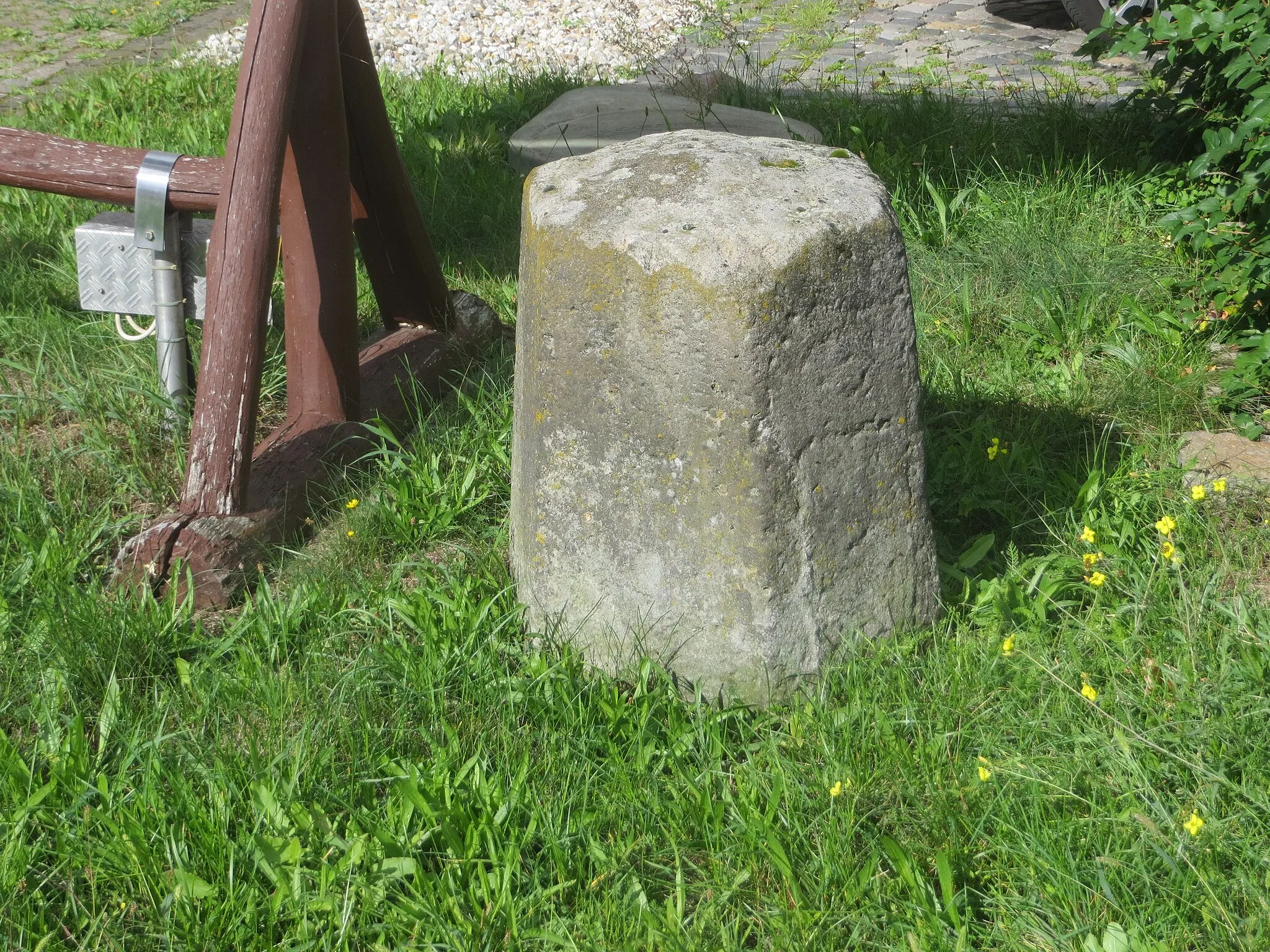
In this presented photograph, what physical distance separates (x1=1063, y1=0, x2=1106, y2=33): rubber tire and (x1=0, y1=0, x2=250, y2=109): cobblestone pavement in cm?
588

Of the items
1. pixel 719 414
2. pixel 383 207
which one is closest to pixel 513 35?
pixel 383 207

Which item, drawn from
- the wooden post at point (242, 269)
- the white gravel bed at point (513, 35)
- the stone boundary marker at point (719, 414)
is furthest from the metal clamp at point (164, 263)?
the white gravel bed at point (513, 35)

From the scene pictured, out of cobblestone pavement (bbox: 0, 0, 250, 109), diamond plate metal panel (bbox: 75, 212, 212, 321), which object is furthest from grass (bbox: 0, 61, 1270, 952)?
cobblestone pavement (bbox: 0, 0, 250, 109)

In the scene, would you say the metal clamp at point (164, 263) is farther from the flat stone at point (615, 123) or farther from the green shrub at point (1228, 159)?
the green shrub at point (1228, 159)

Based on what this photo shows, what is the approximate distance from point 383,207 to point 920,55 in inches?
185

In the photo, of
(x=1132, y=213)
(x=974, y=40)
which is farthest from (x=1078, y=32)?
(x=1132, y=213)

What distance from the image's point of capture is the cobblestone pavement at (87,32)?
715 cm

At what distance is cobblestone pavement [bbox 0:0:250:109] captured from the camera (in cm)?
Answer: 715

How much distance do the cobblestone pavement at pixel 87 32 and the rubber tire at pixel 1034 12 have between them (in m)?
5.69

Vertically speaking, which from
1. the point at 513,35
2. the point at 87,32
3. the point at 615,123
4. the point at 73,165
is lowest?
the point at 87,32

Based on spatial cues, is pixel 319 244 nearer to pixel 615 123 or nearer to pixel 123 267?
pixel 123 267

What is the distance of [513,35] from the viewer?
8.04 metres

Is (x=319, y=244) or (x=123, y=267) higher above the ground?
(x=319, y=244)

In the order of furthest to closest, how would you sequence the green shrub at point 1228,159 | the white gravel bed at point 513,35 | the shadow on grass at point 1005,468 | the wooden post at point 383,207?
the white gravel bed at point 513,35 → the wooden post at point 383,207 → the green shrub at point 1228,159 → the shadow on grass at point 1005,468
